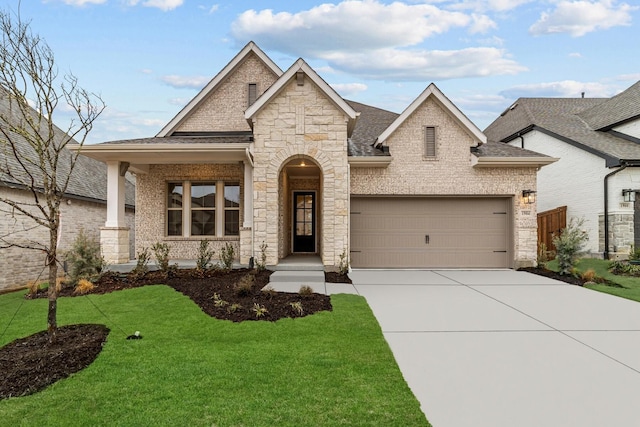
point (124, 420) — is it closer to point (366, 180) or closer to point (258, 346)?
point (258, 346)

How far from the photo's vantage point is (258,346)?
4.57 metres

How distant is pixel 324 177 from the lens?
1005 centimetres

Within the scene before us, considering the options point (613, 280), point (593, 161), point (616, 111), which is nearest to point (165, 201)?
point (613, 280)

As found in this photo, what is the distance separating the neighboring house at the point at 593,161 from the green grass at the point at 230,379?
39.7 feet

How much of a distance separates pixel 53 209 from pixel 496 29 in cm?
1736

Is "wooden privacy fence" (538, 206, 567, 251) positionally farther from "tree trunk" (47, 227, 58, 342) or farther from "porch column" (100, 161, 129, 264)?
"tree trunk" (47, 227, 58, 342)

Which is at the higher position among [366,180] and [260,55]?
[260,55]

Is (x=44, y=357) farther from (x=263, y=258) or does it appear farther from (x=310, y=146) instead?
(x=310, y=146)

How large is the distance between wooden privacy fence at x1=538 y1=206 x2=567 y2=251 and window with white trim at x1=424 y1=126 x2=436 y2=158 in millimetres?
6863

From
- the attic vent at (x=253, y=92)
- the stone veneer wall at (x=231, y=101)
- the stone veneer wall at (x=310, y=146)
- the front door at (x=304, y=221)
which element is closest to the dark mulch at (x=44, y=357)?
the stone veneer wall at (x=310, y=146)

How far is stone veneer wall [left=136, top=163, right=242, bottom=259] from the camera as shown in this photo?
1221 centimetres

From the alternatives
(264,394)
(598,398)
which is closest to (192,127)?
(264,394)

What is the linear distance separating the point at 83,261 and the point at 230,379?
7271mm

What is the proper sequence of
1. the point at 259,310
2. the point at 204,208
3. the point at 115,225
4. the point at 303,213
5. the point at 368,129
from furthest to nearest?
the point at 368,129 < the point at 303,213 < the point at 204,208 < the point at 115,225 < the point at 259,310
